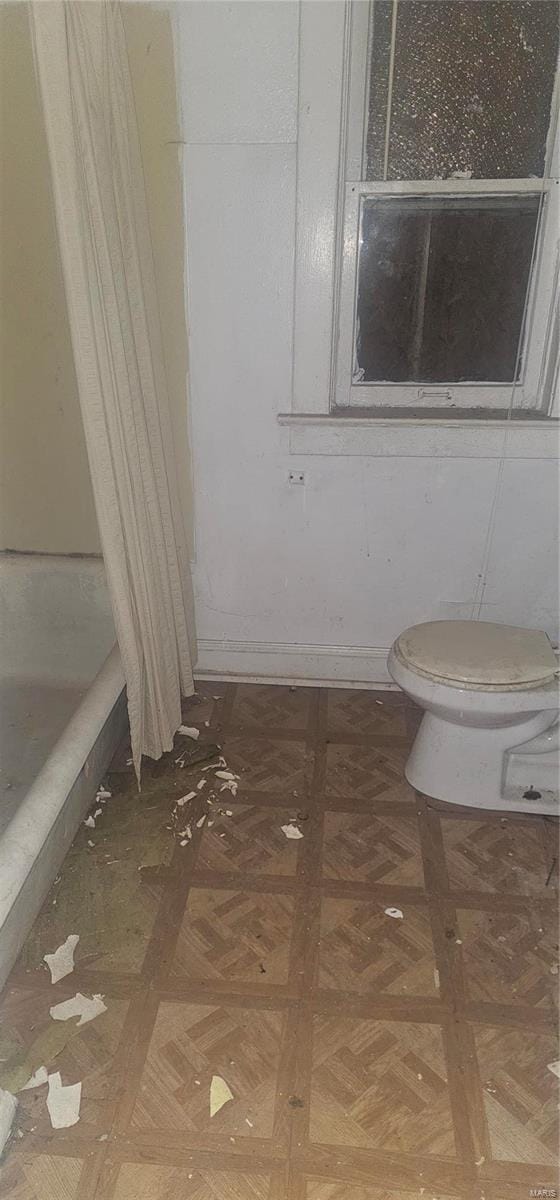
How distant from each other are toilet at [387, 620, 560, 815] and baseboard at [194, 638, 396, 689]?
48cm

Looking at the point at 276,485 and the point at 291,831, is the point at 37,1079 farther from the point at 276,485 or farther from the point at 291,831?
the point at 276,485

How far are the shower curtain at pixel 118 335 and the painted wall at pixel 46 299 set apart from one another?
0.16 meters

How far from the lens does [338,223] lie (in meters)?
2.16

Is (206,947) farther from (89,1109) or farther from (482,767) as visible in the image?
(482,767)

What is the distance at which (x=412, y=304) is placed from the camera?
2.29 m

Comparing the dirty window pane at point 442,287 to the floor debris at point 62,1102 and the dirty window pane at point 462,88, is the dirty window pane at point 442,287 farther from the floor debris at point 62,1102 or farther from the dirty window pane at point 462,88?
the floor debris at point 62,1102

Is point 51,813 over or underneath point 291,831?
over

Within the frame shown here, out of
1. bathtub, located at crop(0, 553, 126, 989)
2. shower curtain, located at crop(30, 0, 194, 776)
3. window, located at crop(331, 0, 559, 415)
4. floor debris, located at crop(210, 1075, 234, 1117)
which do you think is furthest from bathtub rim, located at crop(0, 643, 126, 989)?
window, located at crop(331, 0, 559, 415)

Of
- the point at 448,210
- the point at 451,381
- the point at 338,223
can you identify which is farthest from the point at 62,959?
the point at 448,210

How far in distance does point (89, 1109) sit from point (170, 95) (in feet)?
7.81

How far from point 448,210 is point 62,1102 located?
2.37 m

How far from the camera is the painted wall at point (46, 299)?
202 cm

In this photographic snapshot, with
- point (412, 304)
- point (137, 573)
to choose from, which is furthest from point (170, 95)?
point (137, 573)

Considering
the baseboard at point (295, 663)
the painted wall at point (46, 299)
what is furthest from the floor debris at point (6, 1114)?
the painted wall at point (46, 299)
